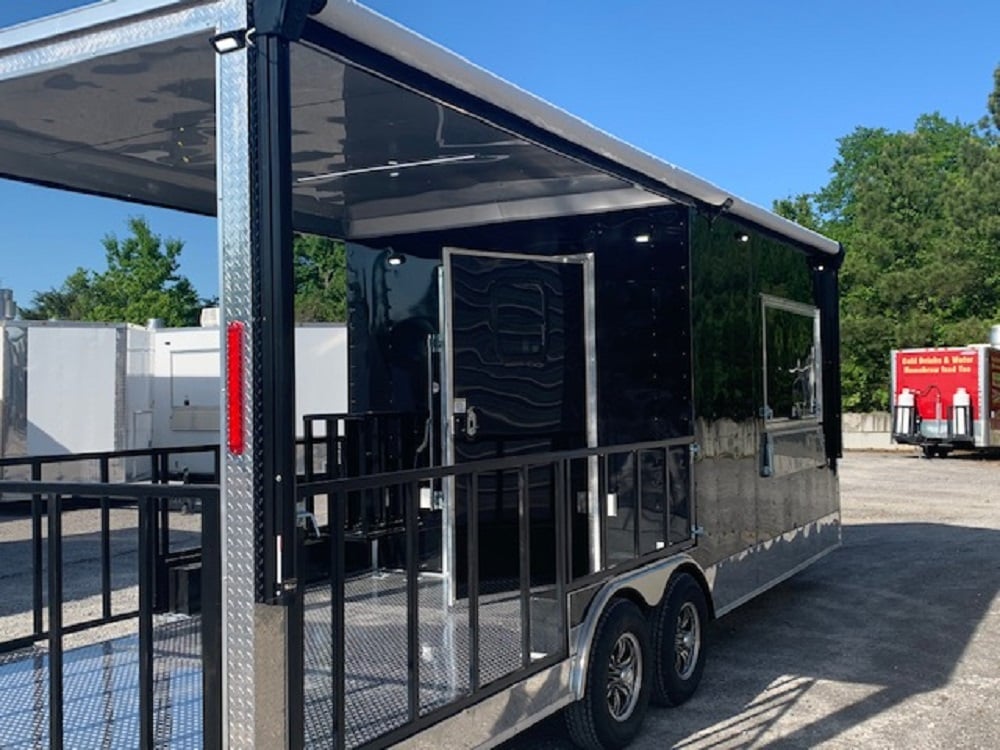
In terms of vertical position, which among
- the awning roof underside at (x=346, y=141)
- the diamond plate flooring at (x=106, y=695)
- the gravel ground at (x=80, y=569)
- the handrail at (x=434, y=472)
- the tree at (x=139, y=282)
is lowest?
the gravel ground at (x=80, y=569)

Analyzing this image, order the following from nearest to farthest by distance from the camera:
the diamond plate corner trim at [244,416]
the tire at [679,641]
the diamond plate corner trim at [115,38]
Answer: the diamond plate corner trim at [244,416] → the diamond plate corner trim at [115,38] → the tire at [679,641]

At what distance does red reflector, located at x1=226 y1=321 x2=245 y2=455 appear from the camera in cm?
244

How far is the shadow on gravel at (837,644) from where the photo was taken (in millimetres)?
4562

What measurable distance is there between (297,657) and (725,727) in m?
2.73

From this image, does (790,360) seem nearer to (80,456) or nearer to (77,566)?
(80,456)

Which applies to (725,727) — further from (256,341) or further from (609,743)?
(256,341)

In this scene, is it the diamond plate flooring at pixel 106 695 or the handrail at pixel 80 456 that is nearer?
the diamond plate flooring at pixel 106 695

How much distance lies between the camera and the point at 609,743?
13.5 feet

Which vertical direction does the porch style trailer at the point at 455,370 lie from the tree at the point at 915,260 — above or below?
below

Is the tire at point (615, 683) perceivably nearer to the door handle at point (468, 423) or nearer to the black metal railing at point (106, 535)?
the door handle at point (468, 423)

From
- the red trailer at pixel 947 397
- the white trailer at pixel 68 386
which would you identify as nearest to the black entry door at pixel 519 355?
the white trailer at pixel 68 386

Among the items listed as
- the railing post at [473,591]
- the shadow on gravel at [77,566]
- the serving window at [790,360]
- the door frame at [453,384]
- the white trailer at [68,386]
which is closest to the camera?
the railing post at [473,591]

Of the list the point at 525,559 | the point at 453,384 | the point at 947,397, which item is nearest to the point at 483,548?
the point at 453,384

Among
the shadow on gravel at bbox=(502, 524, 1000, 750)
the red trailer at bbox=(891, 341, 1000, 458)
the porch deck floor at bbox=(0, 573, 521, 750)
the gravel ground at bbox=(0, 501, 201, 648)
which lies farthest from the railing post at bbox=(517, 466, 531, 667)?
the red trailer at bbox=(891, 341, 1000, 458)
